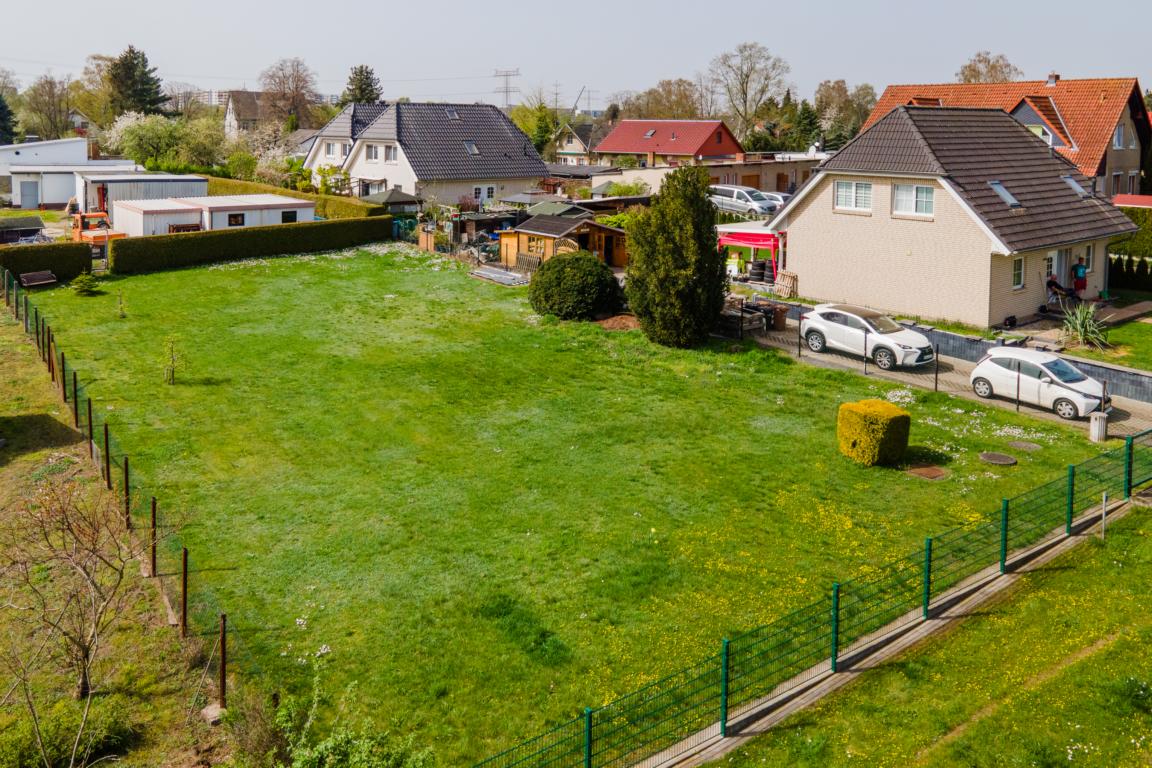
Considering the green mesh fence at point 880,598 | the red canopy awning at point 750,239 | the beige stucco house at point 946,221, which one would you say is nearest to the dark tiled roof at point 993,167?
the beige stucco house at point 946,221

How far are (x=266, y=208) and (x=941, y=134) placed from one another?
1238 inches

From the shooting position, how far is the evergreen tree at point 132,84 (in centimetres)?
9825

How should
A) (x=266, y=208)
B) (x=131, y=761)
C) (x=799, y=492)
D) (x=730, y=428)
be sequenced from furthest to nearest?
(x=266, y=208), (x=730, y=428), (x=799, y=492), (x=131, y=761)

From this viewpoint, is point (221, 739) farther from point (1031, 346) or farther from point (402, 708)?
point (1031, 346)

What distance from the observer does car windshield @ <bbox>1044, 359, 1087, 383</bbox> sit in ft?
82.6

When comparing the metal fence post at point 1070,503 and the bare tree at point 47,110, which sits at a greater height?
the bare tree at point 47,110

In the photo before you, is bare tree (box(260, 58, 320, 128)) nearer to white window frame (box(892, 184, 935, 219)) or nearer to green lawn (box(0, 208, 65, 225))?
green lawn (box(0, 208, 65, 225))

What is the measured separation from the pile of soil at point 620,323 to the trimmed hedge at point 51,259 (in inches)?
Result: 890

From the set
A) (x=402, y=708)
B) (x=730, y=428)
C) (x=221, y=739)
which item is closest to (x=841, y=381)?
(x=730, y=428)

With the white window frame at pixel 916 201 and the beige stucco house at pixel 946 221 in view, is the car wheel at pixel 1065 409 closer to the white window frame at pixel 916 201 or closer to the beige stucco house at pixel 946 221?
the beige stucco house at pixel 946 221

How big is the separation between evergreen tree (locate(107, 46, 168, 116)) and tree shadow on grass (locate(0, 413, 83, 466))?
8441cm

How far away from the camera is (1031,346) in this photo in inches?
1196

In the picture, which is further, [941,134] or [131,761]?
[941,134]

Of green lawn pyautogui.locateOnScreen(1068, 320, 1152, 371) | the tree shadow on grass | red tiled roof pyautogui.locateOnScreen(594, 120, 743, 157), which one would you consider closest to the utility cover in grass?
green lawn pyautogui.locateOnScreen(1068, 320, 1152, 371)
